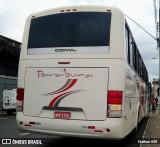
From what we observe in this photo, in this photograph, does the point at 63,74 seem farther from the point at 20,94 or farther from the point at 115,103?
the point at 115,103

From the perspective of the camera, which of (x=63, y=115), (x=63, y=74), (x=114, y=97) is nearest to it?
(x=114, y=97)

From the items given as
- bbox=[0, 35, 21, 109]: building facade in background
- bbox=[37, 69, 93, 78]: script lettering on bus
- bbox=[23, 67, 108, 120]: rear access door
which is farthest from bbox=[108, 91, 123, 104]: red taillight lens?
bbox=[0, 35, 21, 109]: building facade in background

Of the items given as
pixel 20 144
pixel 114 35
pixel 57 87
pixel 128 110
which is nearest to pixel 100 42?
pixel 114 35

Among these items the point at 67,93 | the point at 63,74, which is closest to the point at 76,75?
the point at 63,74

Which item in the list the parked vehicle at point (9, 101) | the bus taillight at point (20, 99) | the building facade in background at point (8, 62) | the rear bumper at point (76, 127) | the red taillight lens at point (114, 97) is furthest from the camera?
the building facade in background at point (8, 62)

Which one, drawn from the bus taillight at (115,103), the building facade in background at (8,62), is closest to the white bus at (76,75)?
the bus taillight at (115,103)

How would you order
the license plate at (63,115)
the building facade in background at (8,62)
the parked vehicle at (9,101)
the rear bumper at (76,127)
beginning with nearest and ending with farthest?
the rear bumper at (76,127) → the license plate at (63,115) → the parked vehicle at (9,101) → the building facade in background at (8,62)

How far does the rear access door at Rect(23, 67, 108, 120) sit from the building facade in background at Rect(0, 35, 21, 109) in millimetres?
27660

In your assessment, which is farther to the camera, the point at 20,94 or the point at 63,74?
the point at 20,94

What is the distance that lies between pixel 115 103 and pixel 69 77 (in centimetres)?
131

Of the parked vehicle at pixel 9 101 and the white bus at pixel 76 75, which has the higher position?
the white bus at pixel 76 75

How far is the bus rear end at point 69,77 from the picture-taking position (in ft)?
28.1

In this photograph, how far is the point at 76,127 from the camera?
859cm

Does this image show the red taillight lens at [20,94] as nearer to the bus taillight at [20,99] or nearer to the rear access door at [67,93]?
the bus taillight at [20,99]
